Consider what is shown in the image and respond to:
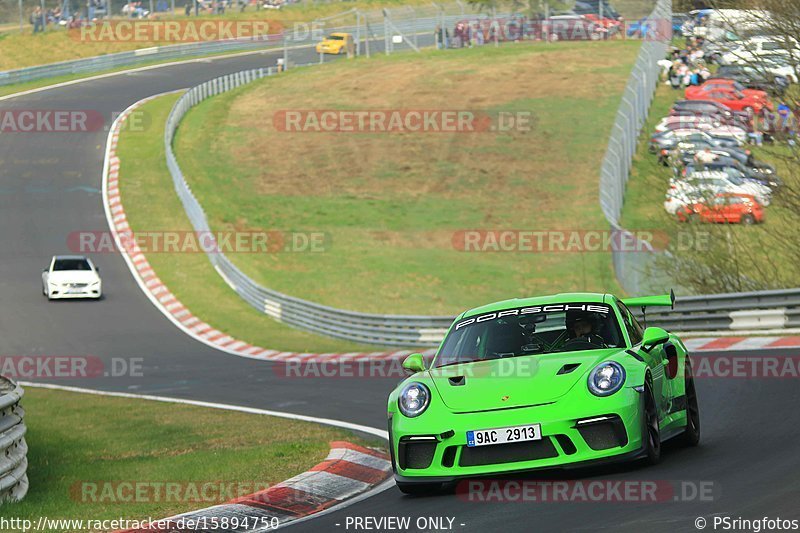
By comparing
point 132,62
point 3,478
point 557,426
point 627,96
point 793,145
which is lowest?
point 132,62

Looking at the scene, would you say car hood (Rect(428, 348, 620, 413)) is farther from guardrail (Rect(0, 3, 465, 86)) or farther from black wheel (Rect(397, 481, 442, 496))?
guardrail (Rect(0, 3, 465, 86))

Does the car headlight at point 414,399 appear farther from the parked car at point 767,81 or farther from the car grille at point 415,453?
the parked car at point 767,81

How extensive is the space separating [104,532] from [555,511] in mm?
2857

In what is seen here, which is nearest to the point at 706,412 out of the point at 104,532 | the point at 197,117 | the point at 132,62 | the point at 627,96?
the point at 104,532

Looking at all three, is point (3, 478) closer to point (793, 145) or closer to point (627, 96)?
point (793, 145)

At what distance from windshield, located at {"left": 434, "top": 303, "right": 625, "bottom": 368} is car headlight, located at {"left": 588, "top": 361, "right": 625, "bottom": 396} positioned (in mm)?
694

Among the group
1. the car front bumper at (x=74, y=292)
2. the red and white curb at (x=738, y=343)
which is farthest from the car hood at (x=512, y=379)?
the car front bumper at (x=74, y=292)

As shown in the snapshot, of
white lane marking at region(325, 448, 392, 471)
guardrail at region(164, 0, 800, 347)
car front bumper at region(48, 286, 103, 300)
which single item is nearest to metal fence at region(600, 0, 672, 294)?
guardrail at region(164, 0, 800, 347)

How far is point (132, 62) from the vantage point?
2894 inches

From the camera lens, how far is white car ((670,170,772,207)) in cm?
2342

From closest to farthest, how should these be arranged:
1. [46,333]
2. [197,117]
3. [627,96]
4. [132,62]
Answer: [46,333] → [627,96] → [197,117] → [132,62]

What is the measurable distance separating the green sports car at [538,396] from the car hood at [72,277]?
26432 millimetres

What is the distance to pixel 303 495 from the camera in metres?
9.55

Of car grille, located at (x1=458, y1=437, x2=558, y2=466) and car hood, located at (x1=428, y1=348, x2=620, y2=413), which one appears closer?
car grille, located at (x1=458, y1=437, x2=558, y2=466)
